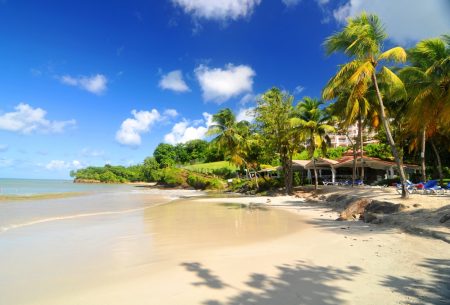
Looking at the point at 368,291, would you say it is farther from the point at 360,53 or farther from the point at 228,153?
the point at 228,153

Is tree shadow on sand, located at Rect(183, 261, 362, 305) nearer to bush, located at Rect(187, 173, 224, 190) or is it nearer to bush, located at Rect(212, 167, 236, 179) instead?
bush, located at Rect(187, 173, 224, 190)

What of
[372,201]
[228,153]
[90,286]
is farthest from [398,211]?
[228,153]

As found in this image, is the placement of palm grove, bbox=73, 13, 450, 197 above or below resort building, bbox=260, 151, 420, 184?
above

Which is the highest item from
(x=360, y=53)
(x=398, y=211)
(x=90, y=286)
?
(x=360, y=53)

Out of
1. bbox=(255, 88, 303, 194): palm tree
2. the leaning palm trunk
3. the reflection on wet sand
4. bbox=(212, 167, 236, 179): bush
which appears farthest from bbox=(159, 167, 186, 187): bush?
the reflection on wet sand

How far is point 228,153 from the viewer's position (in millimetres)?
39500

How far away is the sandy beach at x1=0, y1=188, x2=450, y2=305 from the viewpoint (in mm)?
4594

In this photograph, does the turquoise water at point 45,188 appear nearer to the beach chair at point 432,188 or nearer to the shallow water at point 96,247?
the shallow water at point 96,247

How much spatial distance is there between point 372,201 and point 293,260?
323 inches

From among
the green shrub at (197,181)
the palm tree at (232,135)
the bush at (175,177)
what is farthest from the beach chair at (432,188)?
the bush at (175,177)

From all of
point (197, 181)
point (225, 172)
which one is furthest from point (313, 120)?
point (225, 172)

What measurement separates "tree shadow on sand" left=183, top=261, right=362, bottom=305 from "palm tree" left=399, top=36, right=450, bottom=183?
27.2 feet

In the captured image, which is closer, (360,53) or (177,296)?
(177,296)

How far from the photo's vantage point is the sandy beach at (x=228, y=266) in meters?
4.59
